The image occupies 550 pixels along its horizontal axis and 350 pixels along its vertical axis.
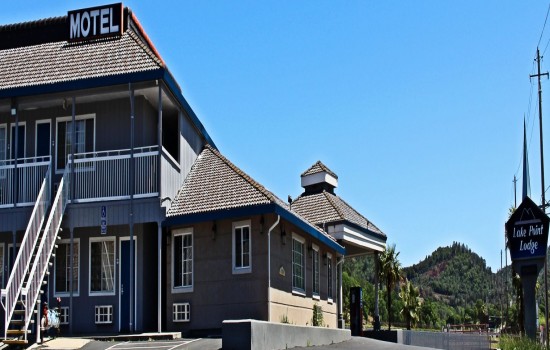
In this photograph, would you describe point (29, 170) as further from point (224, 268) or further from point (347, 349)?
point (347, 349)

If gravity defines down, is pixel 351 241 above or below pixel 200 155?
below

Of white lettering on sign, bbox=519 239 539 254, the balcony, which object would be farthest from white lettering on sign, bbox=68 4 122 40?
white lettering on sign, bbox=519 239 539 254

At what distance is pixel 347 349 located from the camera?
2344 centimetres

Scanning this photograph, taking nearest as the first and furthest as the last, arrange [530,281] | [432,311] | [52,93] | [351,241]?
[52,93] < [530,281] < [351,241] < [432,311]

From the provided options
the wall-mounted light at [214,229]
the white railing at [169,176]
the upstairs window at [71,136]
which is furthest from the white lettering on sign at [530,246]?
the upstairs window at [71,136]

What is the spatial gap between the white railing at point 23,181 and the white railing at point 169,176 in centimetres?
353

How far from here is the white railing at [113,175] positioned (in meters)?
24.4

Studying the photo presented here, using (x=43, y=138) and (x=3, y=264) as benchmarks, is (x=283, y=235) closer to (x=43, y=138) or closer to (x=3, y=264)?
(x=43, y=138)

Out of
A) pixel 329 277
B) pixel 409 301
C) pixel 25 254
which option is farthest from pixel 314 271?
pixel 409 301

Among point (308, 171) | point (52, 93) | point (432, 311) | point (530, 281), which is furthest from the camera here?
point (432, 311)

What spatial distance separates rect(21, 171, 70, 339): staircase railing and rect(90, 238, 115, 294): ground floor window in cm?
156

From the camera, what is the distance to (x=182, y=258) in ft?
81.9

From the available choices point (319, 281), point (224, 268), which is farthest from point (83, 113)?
point (319, 281)

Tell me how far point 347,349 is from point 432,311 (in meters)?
131
